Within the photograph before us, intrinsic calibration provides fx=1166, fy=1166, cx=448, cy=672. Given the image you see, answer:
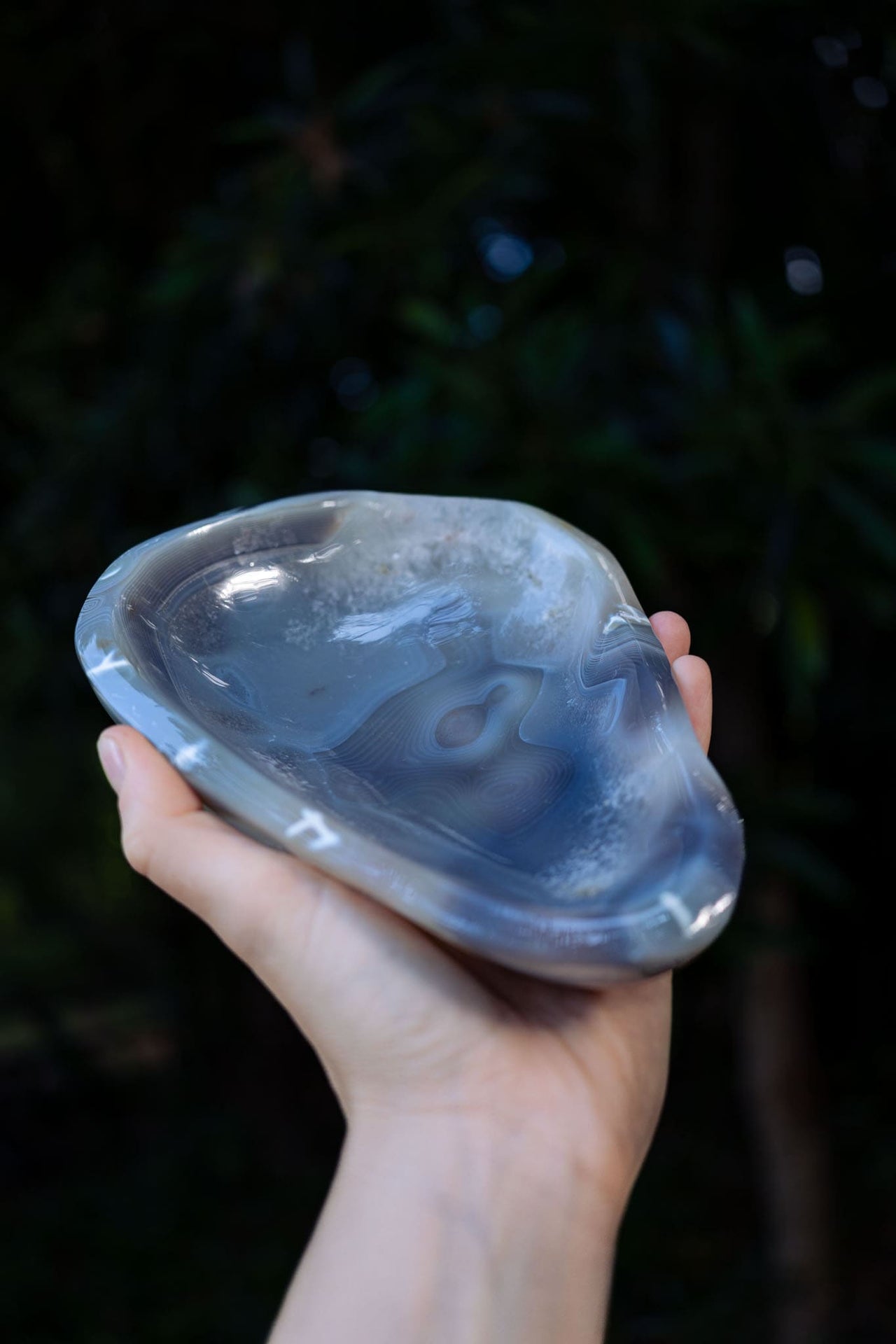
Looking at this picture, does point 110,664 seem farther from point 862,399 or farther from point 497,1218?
point 862,399

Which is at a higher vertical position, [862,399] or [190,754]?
[190,754]

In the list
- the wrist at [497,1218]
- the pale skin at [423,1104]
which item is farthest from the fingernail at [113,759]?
the wrist at [497,1218]

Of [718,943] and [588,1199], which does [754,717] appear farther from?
[588,1199]

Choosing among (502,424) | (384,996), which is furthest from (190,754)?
(502,424)

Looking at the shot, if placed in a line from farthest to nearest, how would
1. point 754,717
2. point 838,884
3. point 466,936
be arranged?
1. point 754,717
2. point 838,884
3. point 466,936

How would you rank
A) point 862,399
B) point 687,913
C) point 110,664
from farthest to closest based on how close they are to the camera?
point 862,399 < point 110,664 < point 687,913

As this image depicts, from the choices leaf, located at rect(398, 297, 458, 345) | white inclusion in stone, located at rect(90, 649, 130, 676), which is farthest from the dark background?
white inclusion in stone, located at rect(90, 649, 130, 676)

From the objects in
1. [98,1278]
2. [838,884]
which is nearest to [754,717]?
[838,884]
